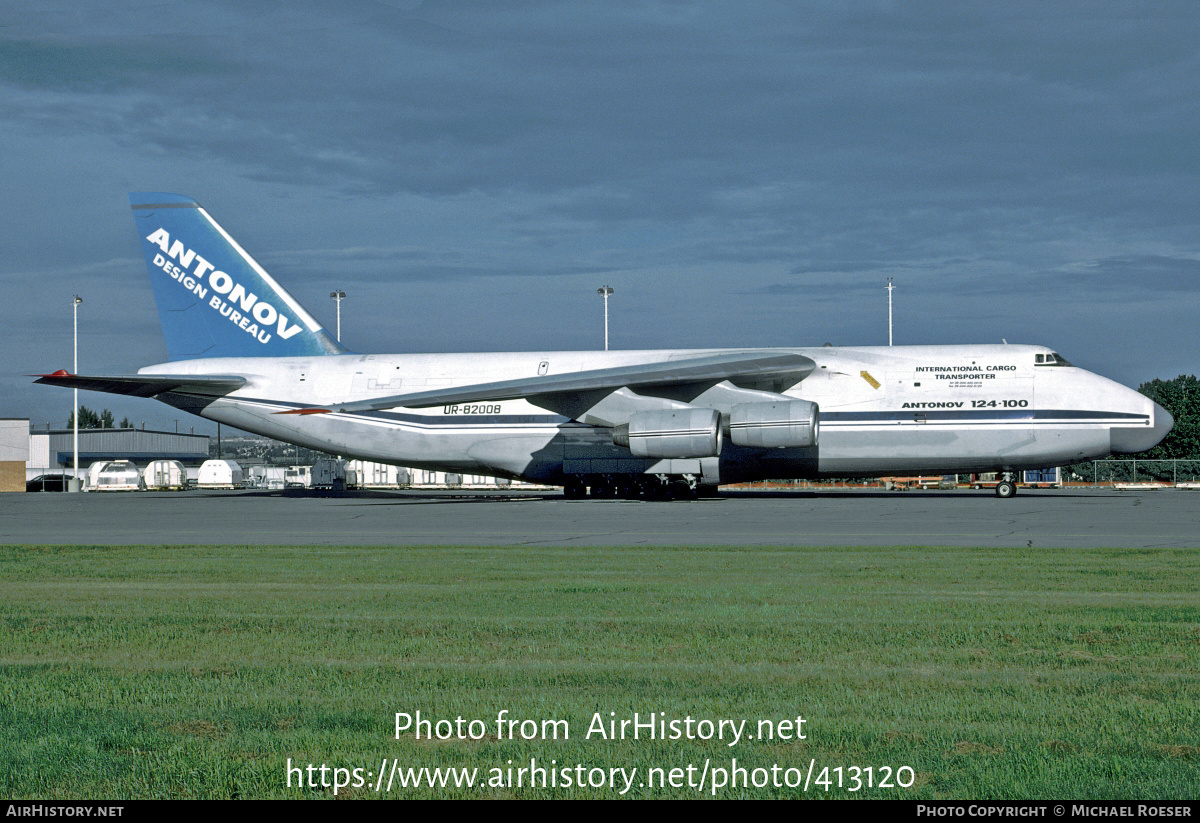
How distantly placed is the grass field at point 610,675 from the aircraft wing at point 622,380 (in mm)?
17605

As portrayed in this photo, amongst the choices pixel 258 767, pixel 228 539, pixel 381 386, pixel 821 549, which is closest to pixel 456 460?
pixel 381 386

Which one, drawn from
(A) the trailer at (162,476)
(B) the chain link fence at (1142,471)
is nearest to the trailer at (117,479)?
(A) the trailer at (162,476)

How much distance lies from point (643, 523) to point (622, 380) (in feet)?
29.6

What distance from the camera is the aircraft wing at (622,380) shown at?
2961 centimetres

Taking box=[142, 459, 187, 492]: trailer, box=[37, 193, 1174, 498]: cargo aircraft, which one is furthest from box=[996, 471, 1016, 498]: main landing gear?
box=[142, 459, 187, 492]: trailer

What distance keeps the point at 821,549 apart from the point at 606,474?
1774cm

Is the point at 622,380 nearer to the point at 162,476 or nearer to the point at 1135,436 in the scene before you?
the point at 1135,436

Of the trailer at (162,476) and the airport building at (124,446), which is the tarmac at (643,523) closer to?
the trailer at (162,476)

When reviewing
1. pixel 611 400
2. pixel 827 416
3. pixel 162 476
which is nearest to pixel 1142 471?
pixel 827 416

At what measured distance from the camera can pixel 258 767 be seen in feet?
15.7

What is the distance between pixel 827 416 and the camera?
30484 mm

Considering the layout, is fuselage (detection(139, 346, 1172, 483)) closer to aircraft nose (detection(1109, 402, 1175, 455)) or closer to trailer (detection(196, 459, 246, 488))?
aircraft nose (detection(1109, 402, 1175, 455))

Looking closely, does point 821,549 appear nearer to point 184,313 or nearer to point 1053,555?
point 1053,555

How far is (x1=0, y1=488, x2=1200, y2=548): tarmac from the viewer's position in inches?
666
